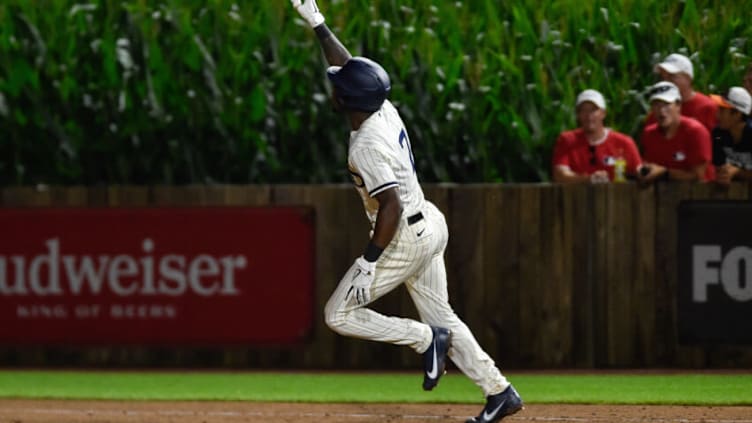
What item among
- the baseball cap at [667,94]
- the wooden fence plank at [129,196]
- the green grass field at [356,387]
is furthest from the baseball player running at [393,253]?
the wooden fence plank at [129,196]

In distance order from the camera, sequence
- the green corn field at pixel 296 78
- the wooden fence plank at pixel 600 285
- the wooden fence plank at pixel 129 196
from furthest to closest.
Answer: the green corn field at pixel 296 78, the wooden fence plank at pixel 129 196, the wooden fence plank at pixel 600 285

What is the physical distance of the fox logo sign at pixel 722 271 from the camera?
1236 cm

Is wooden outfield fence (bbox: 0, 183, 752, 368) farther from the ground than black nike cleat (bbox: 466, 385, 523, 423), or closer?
farther from the ground

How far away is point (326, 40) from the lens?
9.63m

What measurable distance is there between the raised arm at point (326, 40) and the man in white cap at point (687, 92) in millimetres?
3914

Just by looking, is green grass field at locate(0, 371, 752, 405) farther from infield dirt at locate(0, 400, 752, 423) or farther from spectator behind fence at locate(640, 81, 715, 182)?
spectator behind fence at locate(640, 81, 715, 182)

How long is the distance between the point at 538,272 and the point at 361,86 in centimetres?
463

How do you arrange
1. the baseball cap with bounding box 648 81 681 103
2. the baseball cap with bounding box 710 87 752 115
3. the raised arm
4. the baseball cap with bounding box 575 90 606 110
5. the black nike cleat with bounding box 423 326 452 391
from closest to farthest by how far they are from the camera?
1. the black nike cleat with bounding box 423 326 452 391
2. the raised arm
3. the baseball cap with bounding box 710 87 752 115
4. the baseball cap with bounding box 648 81 681 103
5. the baseball cap with bounding box 575 90 606 110

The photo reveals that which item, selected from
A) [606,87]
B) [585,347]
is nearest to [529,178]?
[606,87]

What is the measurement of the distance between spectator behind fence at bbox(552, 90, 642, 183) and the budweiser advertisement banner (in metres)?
2.19

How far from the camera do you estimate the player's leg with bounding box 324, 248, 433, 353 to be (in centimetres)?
870

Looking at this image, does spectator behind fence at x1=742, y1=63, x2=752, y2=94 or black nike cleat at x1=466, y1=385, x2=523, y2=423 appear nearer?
black nike cleat at x1=466, y1=385, x2=523, y2=423

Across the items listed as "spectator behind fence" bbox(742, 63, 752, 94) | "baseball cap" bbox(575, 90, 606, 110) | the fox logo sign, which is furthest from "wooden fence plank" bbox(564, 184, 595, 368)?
"spectator behind fence" bbox(742, 63, 752, 94)

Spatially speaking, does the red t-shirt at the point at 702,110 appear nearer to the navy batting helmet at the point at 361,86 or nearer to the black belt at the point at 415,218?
the black belt at the point at 415,218
